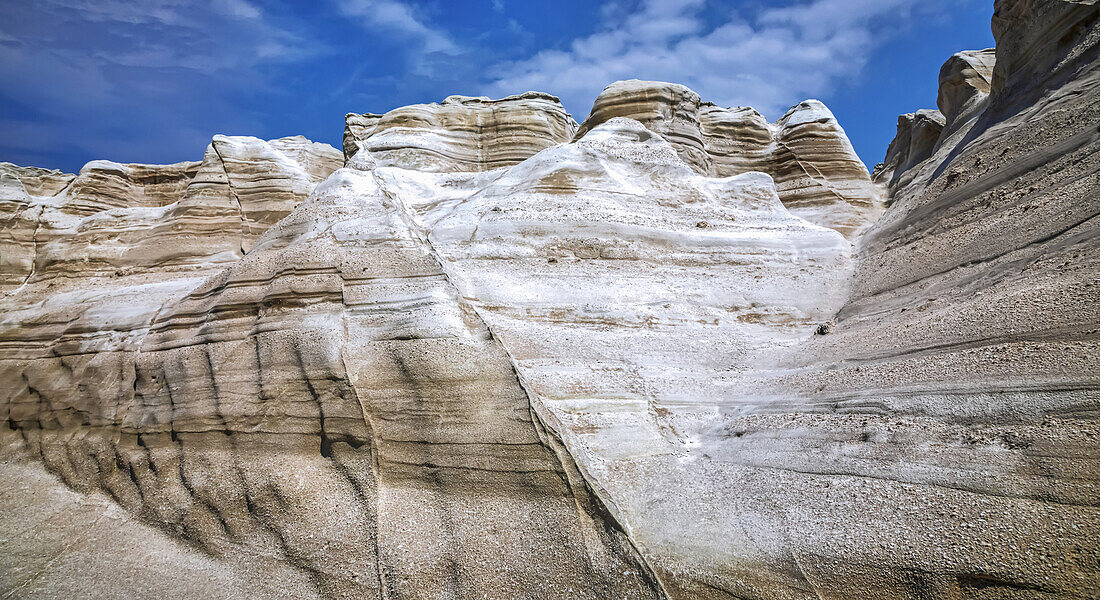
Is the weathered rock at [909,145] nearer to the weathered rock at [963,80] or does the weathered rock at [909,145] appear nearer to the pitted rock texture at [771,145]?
the weathered rock at [963,80]

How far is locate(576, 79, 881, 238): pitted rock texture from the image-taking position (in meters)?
11.6

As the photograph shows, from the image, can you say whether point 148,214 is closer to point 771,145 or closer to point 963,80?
point 771,145

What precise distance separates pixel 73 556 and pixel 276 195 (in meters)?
8.82

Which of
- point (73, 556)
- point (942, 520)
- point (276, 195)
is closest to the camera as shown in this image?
point (942, 520)

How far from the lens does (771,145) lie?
45.6 feet

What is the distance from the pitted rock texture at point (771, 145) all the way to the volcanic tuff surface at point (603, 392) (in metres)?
2.94

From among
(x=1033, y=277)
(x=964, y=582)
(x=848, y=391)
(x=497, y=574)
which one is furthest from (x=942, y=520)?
(x=497, y=574)

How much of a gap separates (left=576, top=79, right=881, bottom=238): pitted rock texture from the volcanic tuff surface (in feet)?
9.64

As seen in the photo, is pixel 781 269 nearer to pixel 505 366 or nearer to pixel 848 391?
pixel 848 391

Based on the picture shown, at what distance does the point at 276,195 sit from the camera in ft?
40.3

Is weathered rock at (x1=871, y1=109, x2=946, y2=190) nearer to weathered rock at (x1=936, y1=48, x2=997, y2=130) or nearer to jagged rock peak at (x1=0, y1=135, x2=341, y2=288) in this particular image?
weathered rock at (x1=936, y1=48, x2=997, y2=130)

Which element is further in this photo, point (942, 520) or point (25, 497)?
point (25, 497)

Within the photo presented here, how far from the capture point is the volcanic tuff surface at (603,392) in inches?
132

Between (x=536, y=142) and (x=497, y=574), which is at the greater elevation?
(x=536, y=142)
